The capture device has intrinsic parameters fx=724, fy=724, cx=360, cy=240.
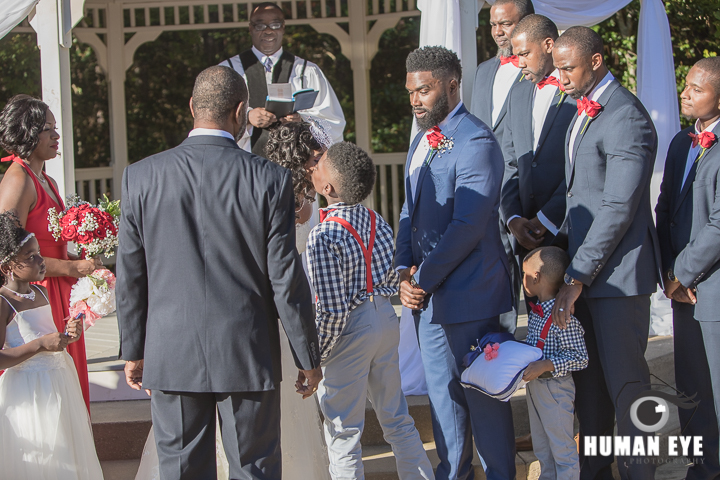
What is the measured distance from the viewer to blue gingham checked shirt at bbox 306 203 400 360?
3070mm

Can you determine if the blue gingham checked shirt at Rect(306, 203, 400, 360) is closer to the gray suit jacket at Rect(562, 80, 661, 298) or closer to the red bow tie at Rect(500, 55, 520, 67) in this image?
the gray suit jacket at Rect(562, 80, 661, 298)

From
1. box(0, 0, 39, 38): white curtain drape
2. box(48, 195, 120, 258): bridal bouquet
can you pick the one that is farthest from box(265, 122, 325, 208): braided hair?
box(0, 0, 39, 38): white curtain drape

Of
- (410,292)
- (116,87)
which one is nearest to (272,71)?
(116,87)

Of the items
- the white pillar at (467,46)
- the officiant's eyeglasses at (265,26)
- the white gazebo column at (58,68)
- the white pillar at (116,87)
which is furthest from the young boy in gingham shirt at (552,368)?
the white pillar at (116,87)

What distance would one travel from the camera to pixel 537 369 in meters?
3.34

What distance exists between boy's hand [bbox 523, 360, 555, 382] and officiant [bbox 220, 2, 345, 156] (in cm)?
314

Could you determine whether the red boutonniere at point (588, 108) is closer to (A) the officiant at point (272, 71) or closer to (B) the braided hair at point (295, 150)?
(B) the braided hair at point (295, 150)

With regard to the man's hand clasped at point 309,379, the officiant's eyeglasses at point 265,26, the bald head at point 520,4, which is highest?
the officiant's eyeglasses at point 265,26

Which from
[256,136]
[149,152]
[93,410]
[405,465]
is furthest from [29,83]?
[405,465]

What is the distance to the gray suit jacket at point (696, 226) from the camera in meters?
3.39

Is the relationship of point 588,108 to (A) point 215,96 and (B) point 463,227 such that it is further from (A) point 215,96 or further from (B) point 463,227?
(A) point 215,96

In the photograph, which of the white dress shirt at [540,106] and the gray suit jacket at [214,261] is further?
the white dress shirt at [540,106]

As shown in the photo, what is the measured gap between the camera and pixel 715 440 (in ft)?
12.1

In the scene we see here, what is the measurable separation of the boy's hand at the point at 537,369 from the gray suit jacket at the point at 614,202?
1.25 feet
